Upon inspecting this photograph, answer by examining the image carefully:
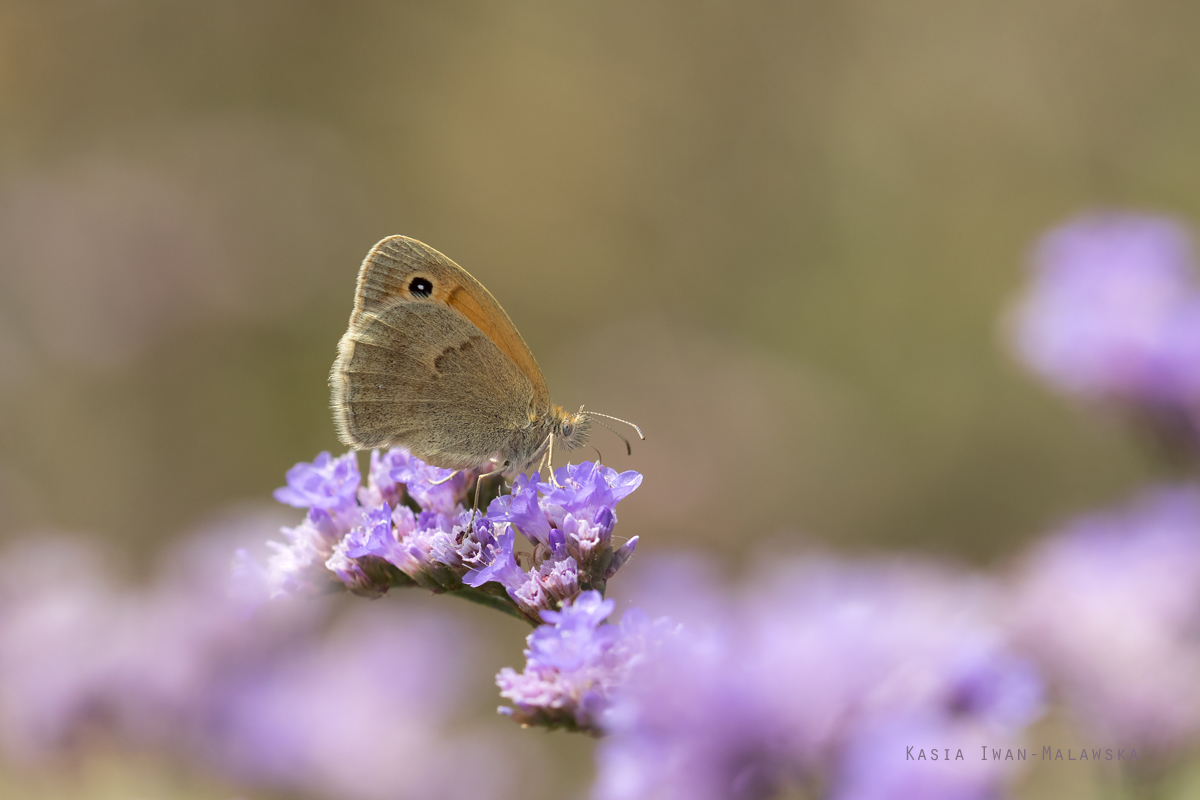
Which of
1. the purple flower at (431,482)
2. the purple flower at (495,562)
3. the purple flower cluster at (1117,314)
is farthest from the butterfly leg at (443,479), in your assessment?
the purple flower cluster at (1117,314)

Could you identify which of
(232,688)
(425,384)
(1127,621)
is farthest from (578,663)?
(232,688)

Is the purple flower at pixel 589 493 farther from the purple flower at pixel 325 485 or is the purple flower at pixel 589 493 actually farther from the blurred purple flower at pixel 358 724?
the blurred purple flower at pixel 358 724

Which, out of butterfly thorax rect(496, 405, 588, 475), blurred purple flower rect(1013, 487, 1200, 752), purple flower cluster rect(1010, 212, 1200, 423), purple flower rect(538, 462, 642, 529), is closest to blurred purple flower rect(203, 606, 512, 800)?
butterfly thorax rect(496, 405, 588, 475)

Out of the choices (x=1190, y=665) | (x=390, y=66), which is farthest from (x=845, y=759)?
(x=390, y=66)

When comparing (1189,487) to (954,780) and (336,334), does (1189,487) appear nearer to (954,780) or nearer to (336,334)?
(954,780)

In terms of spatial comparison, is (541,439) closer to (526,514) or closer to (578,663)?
(526,514)

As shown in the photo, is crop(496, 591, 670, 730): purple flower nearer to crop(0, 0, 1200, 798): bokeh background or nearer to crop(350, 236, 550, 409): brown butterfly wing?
crop(350, 236, 550, 409): brown butterfly wing

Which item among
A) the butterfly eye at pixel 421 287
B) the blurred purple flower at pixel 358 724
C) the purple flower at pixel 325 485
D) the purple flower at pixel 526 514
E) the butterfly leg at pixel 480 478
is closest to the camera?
the purple flower at pixel 526 514
